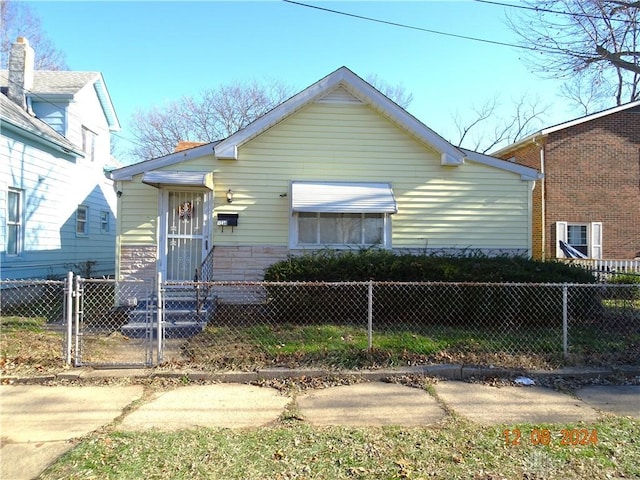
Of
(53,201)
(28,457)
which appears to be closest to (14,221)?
(53,201)

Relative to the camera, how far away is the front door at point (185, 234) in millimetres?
9367

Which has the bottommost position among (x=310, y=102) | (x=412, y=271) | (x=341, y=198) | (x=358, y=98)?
(x=412, y=271)

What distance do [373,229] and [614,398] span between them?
5.88 m

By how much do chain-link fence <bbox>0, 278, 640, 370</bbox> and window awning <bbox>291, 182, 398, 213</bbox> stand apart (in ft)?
7.07

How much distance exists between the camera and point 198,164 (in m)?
9.30

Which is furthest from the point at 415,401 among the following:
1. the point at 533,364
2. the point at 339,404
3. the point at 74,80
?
the point at 74,80

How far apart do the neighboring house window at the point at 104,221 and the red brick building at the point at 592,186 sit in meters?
16.7

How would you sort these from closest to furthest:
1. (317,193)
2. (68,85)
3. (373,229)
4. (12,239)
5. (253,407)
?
(253,407) → (317,193) → (373,229) → (12,239) → (68,85)

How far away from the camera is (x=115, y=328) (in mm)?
7434

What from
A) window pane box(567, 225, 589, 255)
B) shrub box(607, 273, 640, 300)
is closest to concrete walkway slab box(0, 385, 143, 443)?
shrub box(607, 273, 640, 300)

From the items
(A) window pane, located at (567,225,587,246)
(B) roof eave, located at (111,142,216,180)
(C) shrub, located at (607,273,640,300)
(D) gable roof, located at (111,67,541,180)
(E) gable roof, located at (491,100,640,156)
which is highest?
(E) gable roof, located at (491,100,640,156)

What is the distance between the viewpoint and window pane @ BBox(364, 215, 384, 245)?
9.74 metres

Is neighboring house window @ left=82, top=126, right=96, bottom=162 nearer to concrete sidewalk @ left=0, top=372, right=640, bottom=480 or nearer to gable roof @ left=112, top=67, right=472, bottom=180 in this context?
gable roof @ left=112, top=67, right=472, bottom=180
